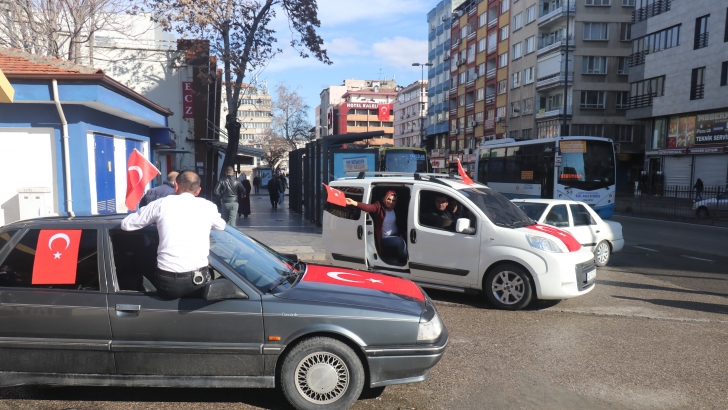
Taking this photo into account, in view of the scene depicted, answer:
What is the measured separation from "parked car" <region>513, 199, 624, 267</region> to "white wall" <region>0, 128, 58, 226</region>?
935cm

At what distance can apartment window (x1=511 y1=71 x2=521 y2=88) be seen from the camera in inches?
2163

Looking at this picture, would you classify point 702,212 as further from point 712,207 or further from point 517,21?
point 517,21

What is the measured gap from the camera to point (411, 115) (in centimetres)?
9650

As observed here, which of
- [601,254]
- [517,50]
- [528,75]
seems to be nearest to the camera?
[601,254]

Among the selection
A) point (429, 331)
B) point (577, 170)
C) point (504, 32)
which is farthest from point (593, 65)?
point (429, 331)

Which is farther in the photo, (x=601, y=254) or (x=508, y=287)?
(x=601, y=254)

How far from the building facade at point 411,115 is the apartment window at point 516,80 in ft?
93.7

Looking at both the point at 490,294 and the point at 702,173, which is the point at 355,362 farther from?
the point at 702,173

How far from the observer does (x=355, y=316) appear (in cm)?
396

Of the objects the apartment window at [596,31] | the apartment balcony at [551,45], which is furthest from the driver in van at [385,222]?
the apartment window at [596,31]

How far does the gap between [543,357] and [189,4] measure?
1996cm

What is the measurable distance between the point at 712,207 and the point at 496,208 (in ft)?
64.0


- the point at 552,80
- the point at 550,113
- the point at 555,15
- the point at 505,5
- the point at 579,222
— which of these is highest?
the point at 505,5

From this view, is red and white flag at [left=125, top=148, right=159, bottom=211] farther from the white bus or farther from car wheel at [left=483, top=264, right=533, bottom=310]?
the white bus
